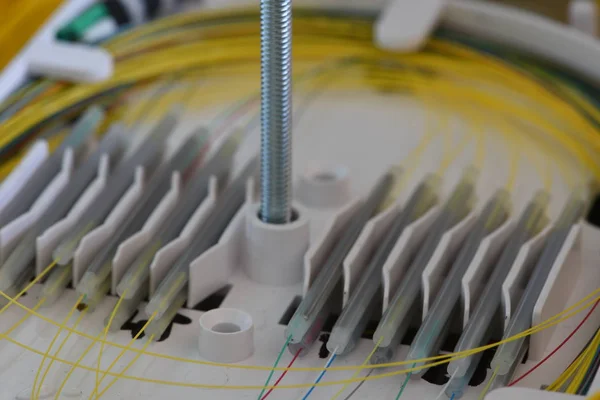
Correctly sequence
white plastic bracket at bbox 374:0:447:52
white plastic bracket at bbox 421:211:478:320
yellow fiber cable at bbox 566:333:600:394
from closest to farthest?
yellow fiber cable at bbox 566:333:600:394 → white plastic bracket at bbox 421:211:478:320 → white plastic bracket at bbox 374:0:447:52

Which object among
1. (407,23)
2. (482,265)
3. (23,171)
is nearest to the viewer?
(482,265)

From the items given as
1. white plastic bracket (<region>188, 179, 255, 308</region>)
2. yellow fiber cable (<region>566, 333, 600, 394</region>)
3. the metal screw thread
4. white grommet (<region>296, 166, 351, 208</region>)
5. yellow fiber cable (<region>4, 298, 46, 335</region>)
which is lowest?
yellow fiber cable (<region>566, 333, 600, 394</region>)

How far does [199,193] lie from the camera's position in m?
1.04

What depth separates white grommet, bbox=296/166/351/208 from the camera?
1105 mm

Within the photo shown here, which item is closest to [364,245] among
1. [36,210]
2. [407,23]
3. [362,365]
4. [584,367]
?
[362,365]

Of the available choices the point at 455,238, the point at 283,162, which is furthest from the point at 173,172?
the point at 455,238

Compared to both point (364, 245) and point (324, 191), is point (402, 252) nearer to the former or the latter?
point (364, 245)

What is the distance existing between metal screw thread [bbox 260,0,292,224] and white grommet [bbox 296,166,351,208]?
0.48ft

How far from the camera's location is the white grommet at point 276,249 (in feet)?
3.14

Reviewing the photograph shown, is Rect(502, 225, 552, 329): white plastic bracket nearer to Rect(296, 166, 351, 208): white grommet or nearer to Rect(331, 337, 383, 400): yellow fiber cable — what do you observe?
Rect(331, 337, 383, 400): yellow fiber cable

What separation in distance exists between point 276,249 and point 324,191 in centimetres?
17

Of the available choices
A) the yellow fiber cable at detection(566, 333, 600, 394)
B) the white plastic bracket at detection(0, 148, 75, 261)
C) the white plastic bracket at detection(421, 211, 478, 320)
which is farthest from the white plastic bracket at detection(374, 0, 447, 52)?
the yellow fiber cable at detection(566, 333, 600, 394)

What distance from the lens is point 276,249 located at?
962 mm

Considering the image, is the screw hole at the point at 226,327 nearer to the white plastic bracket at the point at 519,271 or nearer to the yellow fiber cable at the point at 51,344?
the yellow fiber cable at the point at 51,344
